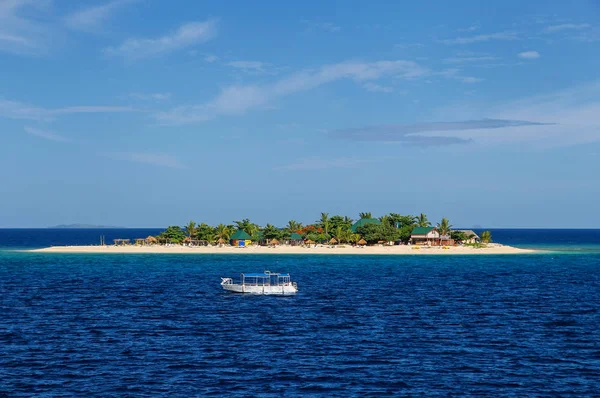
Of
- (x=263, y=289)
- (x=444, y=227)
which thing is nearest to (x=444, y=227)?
(x=444, y=227)

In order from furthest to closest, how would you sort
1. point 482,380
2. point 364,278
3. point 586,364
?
point 364,278 → point 586,364 → point 482,380

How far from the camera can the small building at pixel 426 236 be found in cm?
19125

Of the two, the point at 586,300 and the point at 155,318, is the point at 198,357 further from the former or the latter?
the point at 586,300

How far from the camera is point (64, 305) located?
6531 centimetres

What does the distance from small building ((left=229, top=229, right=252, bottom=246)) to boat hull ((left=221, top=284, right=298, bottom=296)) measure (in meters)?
117

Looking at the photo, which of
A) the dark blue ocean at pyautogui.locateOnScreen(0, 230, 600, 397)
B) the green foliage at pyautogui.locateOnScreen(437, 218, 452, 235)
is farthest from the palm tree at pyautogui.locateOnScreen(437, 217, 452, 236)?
the dark blue ocean at pyautogui.locateOnScreen(0, 230, 600, 397)

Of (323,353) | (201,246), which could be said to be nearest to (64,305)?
(323,353)

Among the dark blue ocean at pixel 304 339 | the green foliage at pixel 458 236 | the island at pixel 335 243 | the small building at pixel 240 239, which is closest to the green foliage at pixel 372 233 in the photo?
the island at pixel 335 243

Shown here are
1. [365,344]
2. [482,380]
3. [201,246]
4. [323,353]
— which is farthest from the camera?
[201,246]

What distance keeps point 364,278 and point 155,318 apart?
46.6 m

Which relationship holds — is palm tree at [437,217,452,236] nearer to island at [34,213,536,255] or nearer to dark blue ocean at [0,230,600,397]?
island at [34,213,536,255]

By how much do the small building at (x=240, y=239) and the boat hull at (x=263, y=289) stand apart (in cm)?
11682

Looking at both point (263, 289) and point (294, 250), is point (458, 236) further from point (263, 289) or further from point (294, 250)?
point (263, 289)

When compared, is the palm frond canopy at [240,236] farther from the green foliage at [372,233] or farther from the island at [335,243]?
the green foliage at [372,233]
